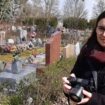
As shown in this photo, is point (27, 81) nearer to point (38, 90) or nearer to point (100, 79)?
point (38, 90)

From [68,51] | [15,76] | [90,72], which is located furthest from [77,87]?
[68,51]

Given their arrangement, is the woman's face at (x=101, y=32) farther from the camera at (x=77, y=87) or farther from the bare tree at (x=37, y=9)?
the bare tree at (x=37, y=9)

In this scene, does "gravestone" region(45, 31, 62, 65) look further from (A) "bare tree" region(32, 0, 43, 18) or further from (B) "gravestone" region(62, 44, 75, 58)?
(A) "bare tree" region(32, 0, 43, 18)

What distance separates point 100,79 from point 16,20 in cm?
3572

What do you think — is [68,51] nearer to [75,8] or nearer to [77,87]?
[77,87]

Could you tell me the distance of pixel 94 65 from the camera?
2.23m

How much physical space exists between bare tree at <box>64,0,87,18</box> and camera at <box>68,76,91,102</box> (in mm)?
39843

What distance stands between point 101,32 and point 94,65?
0.68 feet

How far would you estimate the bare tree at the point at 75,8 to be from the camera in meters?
43.1

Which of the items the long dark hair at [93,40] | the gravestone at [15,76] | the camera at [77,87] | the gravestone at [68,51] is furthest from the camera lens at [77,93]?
the gravestone at [68,51]

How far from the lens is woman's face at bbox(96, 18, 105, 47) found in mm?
2256

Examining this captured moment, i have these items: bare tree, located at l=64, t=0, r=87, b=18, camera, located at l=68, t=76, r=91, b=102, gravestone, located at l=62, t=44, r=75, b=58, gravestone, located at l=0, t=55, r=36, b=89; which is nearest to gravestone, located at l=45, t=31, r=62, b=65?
gravestone, located at l=62, t=44, r=75, b=58

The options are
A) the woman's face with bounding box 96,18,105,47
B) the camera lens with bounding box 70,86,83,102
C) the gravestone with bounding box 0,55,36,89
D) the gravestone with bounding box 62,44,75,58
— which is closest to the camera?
the camera lens with bounding box 70,86,83,102

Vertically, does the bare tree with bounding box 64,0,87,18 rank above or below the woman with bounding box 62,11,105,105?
below
